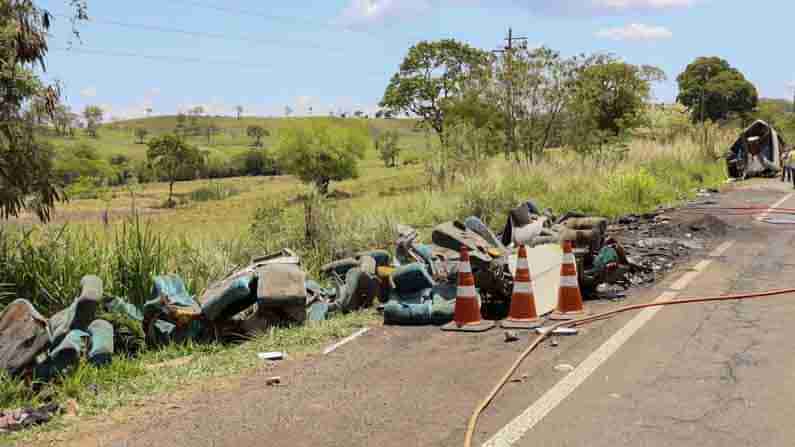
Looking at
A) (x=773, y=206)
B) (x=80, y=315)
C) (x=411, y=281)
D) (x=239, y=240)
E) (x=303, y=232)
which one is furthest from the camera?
(x=773, y=206)

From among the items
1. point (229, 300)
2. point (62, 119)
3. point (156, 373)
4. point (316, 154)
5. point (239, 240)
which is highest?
point (62, 119)

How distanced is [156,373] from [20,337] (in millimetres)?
1242

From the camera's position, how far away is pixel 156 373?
6883 mm

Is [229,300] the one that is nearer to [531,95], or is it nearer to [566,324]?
[566,324]

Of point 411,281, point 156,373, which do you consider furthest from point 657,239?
point 156,373

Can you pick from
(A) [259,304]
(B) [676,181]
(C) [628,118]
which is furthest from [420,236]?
(C) [628,118]

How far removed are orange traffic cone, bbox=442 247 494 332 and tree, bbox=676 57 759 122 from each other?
7504cm

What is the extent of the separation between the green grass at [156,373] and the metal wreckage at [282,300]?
0.87ft

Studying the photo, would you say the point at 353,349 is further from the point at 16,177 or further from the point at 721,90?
the point at 721,90

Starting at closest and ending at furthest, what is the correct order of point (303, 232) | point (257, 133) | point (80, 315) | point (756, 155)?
1. point (80, 315)
2. point (303, 232)
3. point (756, 155)
4. point (257, 133)

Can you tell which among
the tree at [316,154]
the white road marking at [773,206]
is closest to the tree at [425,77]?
the tree at [316,154]

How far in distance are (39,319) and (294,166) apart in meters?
73.1

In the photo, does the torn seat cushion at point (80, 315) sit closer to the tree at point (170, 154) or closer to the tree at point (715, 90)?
the tree at point (715, 90)

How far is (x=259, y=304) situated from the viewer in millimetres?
8320
